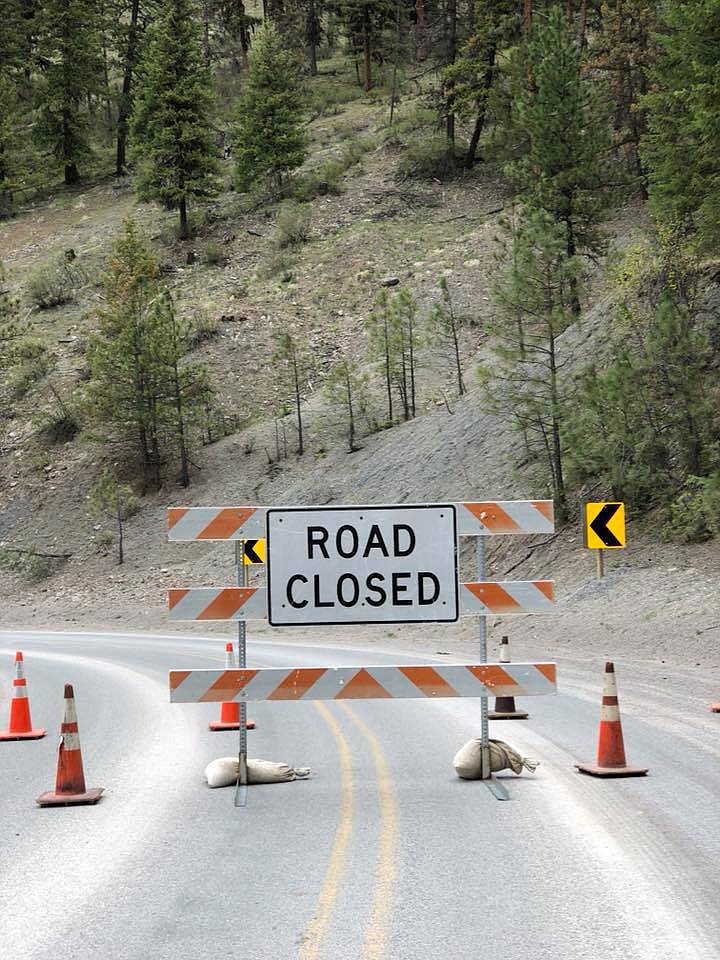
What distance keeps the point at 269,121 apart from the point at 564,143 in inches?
1057

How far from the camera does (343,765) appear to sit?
9.15 meters

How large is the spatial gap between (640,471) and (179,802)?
2171 centimetres

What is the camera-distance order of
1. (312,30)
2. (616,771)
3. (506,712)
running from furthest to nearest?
(312,30) < (506,712) < (616,771)

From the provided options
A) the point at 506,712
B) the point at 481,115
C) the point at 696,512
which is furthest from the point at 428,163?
the point at 506,712

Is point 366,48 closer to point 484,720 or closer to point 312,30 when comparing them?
point 312,30

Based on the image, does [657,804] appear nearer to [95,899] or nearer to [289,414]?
[95,899]

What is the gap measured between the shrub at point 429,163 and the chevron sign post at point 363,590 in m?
52.9

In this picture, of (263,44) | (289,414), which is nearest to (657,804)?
(289,414)

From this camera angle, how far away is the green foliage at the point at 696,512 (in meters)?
24.5

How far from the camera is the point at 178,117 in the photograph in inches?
2185

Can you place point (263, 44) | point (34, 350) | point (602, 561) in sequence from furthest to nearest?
point (263, 44), point (34, 350), point (602, 561)

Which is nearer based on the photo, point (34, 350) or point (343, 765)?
point (343, 765)

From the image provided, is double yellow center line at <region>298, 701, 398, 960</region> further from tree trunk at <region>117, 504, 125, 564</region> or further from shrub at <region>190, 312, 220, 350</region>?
shrub at <region>190, 312, 220, 350</region>

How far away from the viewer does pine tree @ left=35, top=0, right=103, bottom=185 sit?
65000 mm
